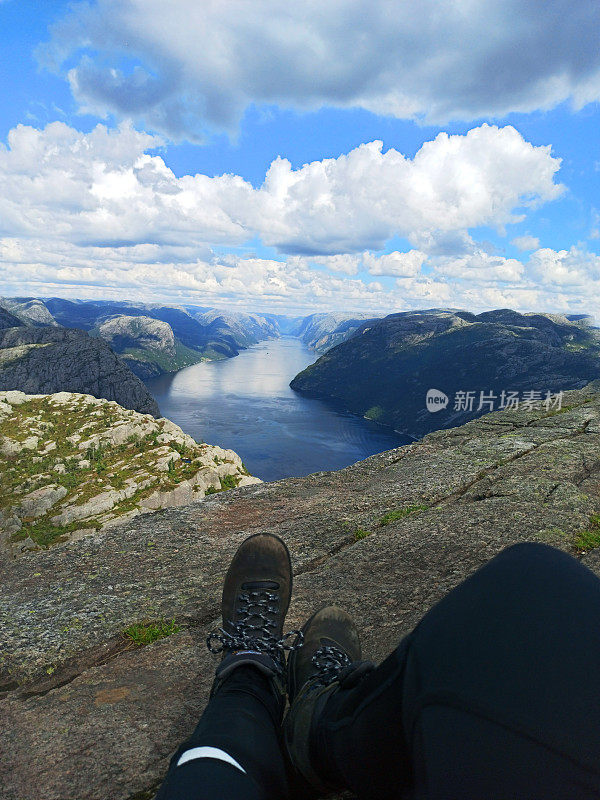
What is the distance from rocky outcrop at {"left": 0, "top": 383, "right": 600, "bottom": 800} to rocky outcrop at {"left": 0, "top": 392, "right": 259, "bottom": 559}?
179 ft

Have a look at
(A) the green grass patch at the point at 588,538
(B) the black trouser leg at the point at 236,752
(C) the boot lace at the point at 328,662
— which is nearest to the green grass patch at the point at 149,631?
Result: (B) the black trouser leg at the point at 236,752

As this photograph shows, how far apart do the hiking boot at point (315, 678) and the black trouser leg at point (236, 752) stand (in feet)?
0.60

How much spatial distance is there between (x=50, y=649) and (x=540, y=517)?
850 centimetres

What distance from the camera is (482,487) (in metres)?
10.1

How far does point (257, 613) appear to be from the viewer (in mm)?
5043

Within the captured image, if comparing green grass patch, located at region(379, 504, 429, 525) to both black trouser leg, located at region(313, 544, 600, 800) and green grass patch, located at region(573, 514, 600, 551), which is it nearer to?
green grass patch, located at region(573, 514, 600, 551)

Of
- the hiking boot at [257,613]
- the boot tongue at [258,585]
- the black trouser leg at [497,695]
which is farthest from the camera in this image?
the boot tongue at [258,585]

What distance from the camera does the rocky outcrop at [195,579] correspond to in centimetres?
393

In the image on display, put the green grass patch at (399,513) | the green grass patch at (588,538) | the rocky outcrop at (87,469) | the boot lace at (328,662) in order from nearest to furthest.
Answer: the boot lace at (328,662)
the green grass patch at (588,538)
the green grass patch at (399,513)
the rocky outcrop at (87,469)

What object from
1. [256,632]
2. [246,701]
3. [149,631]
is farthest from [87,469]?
[246,701]

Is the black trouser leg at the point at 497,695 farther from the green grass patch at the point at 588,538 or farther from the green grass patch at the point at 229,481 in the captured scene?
the green grass patch at the point at 229,481

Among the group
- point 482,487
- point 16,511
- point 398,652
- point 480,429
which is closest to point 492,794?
point 398,652

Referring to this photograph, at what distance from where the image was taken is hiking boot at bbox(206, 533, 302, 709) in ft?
13.3

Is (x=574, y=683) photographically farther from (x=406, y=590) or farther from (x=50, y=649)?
(x=50, y=649)
